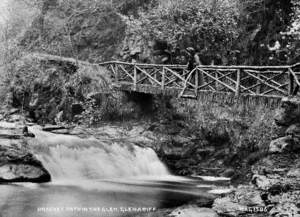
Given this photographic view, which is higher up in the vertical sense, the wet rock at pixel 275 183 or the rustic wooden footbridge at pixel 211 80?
the rustic wooden footbridge at pixel 211 80

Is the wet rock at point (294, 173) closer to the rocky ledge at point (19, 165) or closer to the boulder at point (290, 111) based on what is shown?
the boulder at point (290, 111)

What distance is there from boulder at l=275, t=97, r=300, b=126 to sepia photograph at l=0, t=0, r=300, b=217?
0.03m

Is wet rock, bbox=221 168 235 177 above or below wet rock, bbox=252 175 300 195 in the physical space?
below

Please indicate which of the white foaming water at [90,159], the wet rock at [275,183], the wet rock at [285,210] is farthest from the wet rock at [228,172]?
the wet rock at [285,210]

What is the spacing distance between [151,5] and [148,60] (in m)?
3.24

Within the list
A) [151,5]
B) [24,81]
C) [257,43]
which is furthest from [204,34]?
[24,81]

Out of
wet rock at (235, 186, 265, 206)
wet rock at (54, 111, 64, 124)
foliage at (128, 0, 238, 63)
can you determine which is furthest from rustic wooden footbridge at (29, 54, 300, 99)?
wet rock at (235, 186, 265, 206)

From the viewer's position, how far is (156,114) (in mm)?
17484

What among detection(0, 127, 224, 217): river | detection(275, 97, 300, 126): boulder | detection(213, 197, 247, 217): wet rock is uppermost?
detection(275, 97, 300, 126): boulder

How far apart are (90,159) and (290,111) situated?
18.3 ft

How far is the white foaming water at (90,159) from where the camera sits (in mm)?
11625

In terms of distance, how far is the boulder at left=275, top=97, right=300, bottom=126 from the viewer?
1044cm

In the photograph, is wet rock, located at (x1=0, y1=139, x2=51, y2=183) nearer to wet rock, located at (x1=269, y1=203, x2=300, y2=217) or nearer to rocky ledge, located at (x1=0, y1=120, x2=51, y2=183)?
rocky ledge, located at (x1=0, y1=120, x2=51, y2=183)

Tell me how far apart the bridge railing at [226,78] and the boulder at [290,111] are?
1.62 feet
